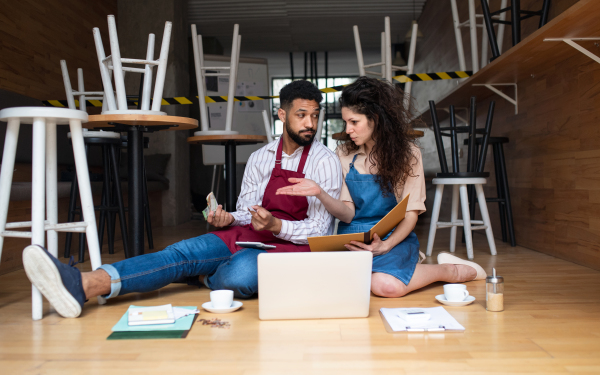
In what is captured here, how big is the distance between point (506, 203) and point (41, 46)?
423cm

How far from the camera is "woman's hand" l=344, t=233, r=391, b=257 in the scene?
198cm

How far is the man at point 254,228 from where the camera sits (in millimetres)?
1942

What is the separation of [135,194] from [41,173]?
2.48ft

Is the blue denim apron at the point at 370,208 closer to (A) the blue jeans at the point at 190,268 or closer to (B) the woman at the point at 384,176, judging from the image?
(B) the woman at the point at 384,176

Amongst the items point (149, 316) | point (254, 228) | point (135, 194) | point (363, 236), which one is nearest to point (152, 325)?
point (149, 316)

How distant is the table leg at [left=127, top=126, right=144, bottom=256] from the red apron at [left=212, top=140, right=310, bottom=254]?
2.04 feet

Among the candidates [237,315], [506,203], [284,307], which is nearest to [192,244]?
[237,315]

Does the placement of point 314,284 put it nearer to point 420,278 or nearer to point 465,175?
point 420,278

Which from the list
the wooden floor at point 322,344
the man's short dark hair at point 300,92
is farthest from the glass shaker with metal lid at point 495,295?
the man's short dark hair at point 300,92

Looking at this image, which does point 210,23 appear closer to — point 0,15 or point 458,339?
point 0,15

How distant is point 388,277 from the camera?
214 cm

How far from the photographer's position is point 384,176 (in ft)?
7.52

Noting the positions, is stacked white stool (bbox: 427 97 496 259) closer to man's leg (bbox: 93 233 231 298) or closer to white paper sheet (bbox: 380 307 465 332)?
white paper sheet (bbox: 380 307 465 332)

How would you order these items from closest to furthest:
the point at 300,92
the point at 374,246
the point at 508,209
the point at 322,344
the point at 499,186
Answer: the point at 322,344
the point at 374,246
the point at 300,92
the point at 508,209
the point at 499,186
